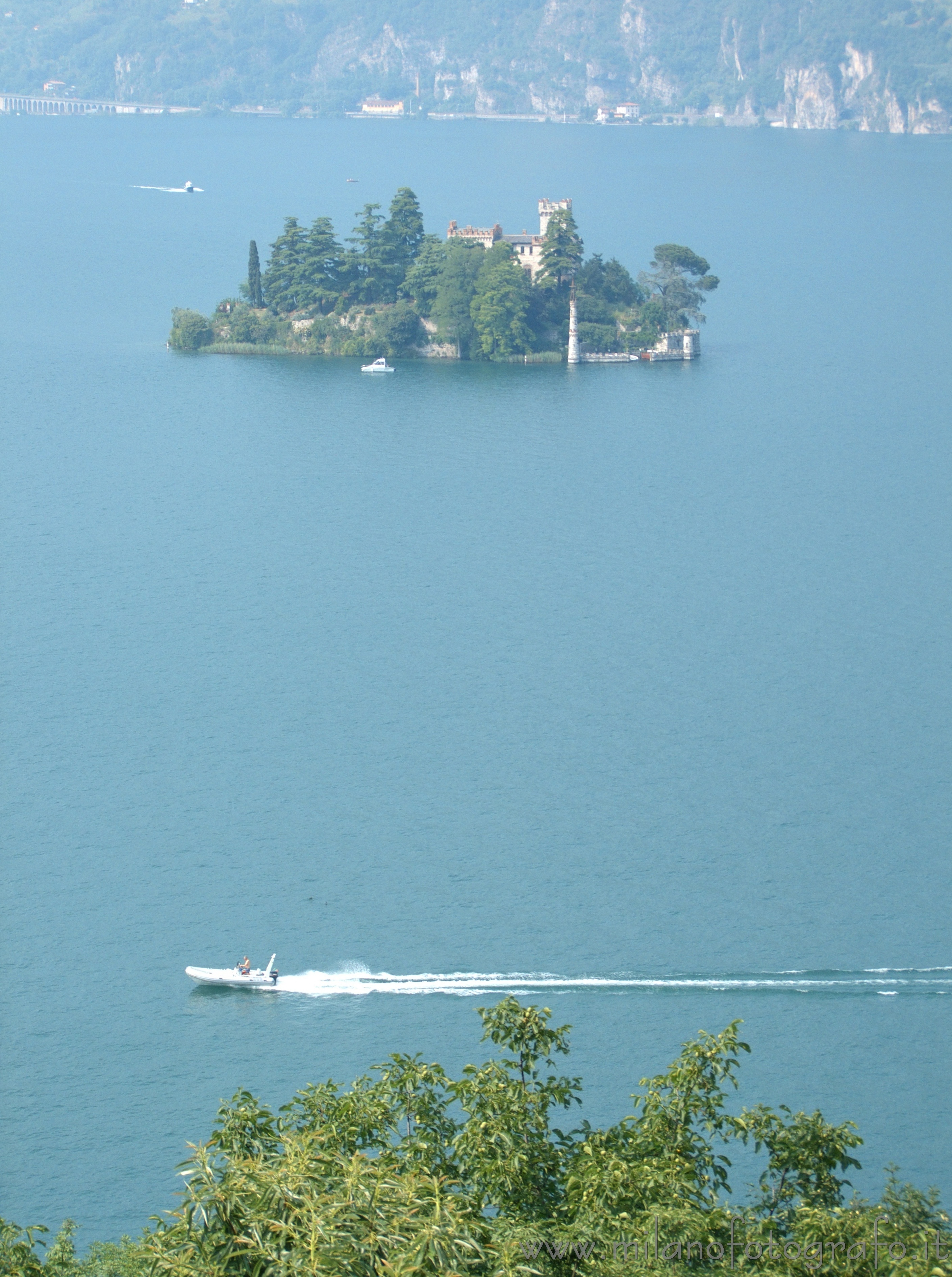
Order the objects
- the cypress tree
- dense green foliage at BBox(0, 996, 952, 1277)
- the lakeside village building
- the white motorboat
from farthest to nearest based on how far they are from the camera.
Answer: the cypress tree < the lakeside village building < the white motorboat < dense green foliage at BBox(0, 996, 952, 1277)

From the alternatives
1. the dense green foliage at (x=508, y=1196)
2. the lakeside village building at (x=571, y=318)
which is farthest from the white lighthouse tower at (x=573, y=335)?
the dense green foliage at (x=508, y=1196)

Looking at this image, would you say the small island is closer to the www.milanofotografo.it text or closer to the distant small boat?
the www.milanofotografo.it text

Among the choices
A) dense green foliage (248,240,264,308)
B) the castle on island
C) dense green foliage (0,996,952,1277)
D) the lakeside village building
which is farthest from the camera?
dense green foliage (248,240,264,308)

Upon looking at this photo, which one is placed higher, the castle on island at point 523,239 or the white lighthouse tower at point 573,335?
the castle on island at point 523,239

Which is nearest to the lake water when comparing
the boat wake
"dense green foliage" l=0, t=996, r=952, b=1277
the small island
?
the boat wake

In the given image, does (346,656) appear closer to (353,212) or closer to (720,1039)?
(720,1039)

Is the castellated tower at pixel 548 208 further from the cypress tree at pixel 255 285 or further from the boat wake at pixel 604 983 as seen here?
the boat wake at pixel 604 983
